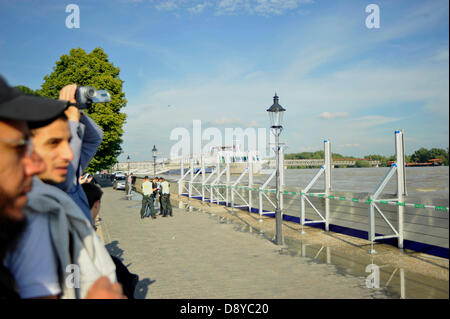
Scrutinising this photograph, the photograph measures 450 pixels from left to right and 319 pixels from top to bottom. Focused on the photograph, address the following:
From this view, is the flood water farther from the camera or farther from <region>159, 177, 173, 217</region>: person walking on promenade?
<region>159, 177, 173, 217</region>: person walking on promenade

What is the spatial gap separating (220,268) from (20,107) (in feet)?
20.5

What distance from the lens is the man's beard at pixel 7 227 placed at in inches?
32.6

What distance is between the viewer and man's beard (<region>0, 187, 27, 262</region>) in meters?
0.83

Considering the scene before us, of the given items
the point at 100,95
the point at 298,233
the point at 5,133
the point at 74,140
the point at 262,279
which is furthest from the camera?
the point at 298,233

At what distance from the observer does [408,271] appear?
595 cm

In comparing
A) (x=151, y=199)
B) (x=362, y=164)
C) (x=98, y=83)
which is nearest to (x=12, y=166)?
(x=151, y=199)

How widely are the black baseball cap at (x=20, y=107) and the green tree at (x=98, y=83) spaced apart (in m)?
26.7

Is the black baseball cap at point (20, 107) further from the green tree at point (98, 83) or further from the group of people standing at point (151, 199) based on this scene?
the green tree at point (98, 83)

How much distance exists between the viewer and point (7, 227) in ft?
2.74

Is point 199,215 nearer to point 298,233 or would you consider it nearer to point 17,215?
point 298,233

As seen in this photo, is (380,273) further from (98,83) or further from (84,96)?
(98,83)

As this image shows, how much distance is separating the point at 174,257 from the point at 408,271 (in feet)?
15.7

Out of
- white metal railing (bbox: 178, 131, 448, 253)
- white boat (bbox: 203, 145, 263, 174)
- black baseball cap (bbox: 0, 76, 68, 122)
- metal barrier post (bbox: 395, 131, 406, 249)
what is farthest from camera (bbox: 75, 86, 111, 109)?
white boat (bbox: 203, 145, 263, 174)

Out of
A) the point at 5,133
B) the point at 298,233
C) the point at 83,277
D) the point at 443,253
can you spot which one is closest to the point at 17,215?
the point at 5,133
